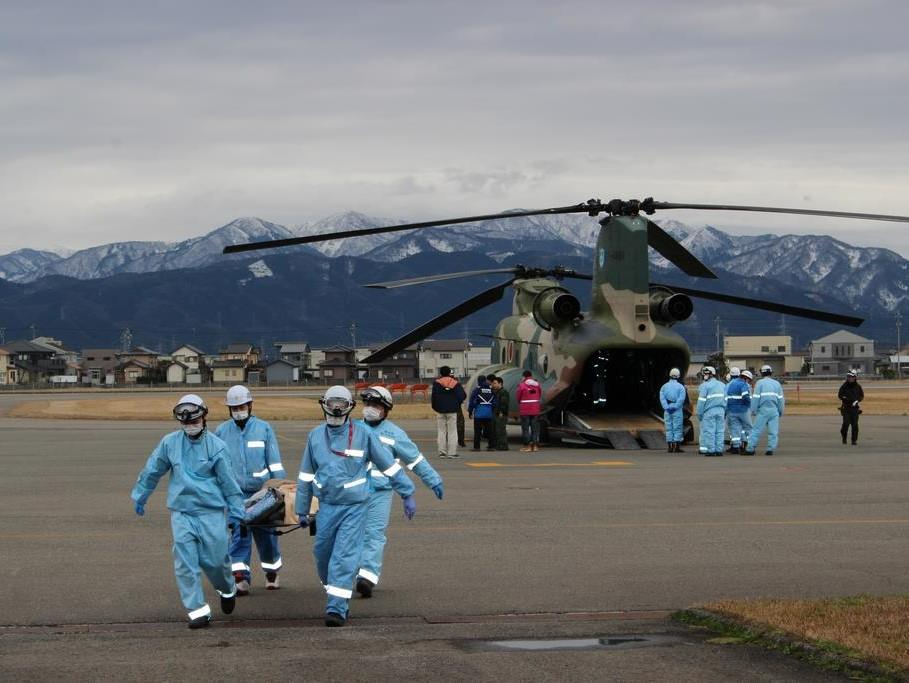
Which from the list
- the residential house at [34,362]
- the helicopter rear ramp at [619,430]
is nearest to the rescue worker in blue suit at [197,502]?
the helicopter rear ramp at [619,430]

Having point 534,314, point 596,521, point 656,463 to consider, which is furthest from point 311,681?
point 534,314

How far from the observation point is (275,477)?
11.0 m

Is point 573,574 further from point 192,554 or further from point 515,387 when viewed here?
point 515,387

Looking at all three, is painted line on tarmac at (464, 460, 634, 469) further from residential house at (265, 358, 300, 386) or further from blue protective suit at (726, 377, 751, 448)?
residential house at (265, 358, 300, 386)

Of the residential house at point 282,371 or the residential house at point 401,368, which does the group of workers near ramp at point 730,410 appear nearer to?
the residential house at point 401,368

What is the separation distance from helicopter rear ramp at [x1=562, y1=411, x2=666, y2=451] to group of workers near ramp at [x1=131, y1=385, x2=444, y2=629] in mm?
16294

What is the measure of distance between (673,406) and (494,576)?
14.6 metres

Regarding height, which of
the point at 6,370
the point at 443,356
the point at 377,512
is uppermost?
the point at 443,356

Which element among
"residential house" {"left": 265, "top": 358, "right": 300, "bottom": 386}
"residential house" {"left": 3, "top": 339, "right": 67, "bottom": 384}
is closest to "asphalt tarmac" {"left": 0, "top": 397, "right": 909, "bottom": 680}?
"residential house" {"left": 265, "top": 358, "right": 300, "bottom": 386}

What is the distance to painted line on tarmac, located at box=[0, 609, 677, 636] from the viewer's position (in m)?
9.34

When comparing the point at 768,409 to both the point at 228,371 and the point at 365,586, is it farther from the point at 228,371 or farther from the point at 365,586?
the point at 228,371

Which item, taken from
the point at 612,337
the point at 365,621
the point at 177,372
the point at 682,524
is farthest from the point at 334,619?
the point at 177,372

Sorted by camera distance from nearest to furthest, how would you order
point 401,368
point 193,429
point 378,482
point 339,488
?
point 193,429 → point 339,488 → point 378,482 → point 401,368

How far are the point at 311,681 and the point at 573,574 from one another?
434 centimetres
